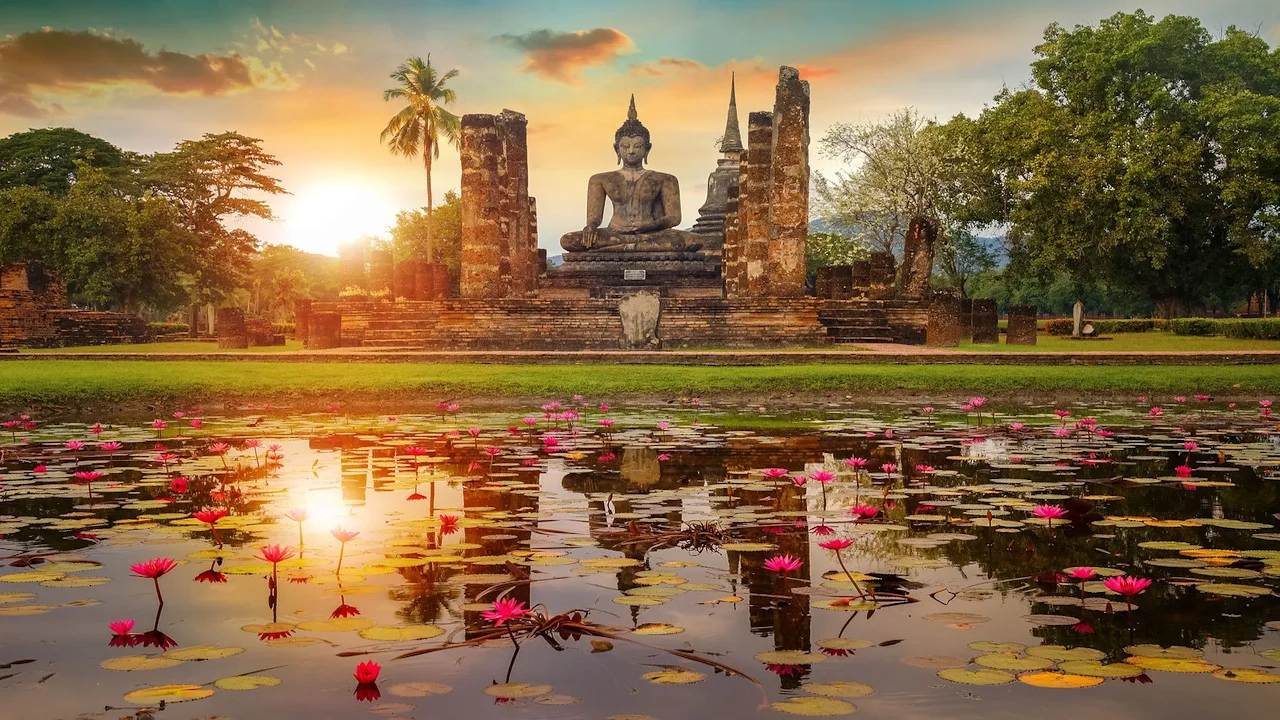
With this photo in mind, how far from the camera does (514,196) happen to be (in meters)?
29.2

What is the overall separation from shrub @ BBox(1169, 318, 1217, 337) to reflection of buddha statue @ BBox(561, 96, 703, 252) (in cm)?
1421

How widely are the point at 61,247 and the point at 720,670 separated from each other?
142ft

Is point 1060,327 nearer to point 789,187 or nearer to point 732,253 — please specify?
point 732,253

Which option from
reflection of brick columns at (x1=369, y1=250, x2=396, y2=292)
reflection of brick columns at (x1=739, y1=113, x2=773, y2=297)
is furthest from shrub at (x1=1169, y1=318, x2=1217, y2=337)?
reflection of brick columns at (x1=369, y1=250, x2=396, y2=292)

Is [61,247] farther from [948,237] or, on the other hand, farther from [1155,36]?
[1155,36]

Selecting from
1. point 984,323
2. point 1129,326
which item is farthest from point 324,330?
point 1129,326

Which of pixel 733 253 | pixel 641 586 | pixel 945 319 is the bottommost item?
pixel 641 586

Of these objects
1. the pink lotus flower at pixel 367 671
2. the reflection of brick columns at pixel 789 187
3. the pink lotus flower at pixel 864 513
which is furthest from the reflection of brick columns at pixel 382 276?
the pink lotus flower at pixel 367 671

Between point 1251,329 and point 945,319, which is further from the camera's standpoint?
point 1251,329

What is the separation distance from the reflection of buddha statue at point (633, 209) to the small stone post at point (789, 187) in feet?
23.0

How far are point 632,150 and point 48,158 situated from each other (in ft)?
103

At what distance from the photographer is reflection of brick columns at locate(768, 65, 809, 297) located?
82.2 feet

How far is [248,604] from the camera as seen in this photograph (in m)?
3.52

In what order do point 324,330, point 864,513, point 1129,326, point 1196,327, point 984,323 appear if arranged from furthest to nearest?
point 1129,326 < point 1196,327 < point 984,323 < point 324,330 < point 864,513
